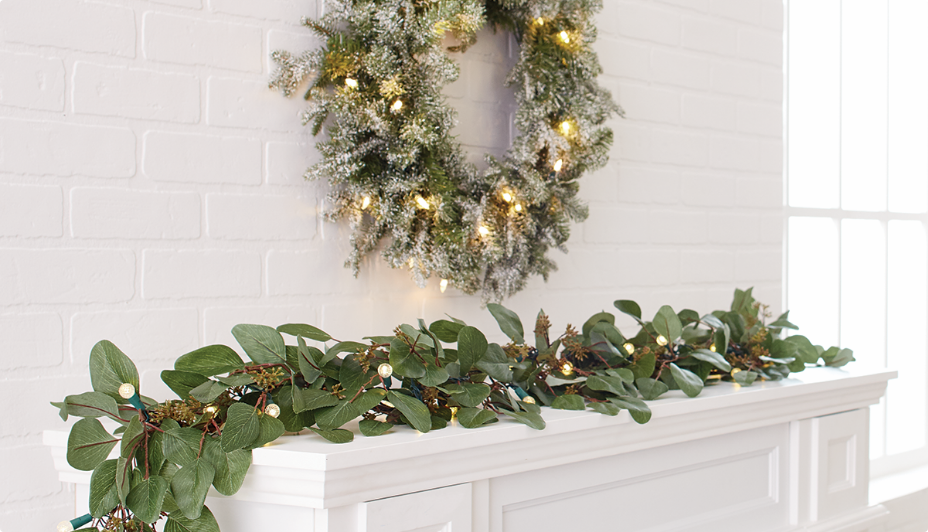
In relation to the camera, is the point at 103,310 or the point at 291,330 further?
the point at 103,310

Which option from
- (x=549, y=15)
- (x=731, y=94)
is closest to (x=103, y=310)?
(x=549, y=15)

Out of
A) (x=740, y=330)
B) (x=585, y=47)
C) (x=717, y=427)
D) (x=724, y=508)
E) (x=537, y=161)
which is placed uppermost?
(x=585, y=47)

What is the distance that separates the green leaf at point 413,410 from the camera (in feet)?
2.23

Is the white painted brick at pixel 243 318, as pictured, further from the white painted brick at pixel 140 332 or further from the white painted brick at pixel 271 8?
the white painted brick at pixel 271 8

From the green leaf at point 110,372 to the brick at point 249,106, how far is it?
42 centimetres

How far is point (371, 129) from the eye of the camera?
3.18 feet

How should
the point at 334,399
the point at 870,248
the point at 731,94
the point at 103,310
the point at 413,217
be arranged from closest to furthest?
the point at 334,399
the point at 103,310
the point at 413,217
the point at 731,94
the point at 870,248

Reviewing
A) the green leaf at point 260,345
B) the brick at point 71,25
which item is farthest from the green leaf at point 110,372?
the brick at point 71,25

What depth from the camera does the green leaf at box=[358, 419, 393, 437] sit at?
68 cm

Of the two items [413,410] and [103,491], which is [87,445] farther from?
[413,410]

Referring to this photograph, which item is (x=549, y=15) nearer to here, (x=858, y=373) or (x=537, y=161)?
(x=537, y=161)

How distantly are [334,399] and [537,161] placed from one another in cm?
59

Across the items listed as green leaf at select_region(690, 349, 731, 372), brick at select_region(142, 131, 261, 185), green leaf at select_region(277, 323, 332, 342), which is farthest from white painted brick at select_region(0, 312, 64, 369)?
green leaf at select_region(690, 349, 731, 372)

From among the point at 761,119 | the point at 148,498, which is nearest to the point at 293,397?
the point at 148,498
